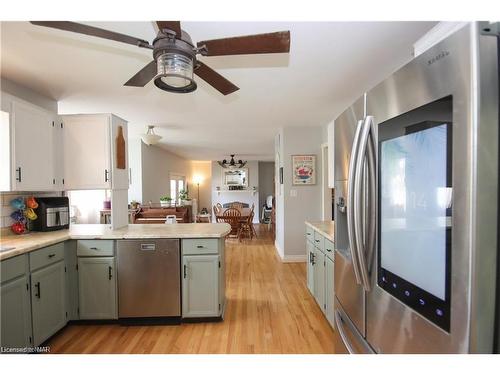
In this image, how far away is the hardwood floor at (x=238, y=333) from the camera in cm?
196

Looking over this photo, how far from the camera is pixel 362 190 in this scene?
92cm

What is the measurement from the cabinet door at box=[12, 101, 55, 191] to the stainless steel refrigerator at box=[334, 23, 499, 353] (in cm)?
263

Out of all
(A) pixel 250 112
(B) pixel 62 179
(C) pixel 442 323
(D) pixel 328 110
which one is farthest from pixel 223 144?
(C) pixel 442 323

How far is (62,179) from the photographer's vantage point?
99.5 inches

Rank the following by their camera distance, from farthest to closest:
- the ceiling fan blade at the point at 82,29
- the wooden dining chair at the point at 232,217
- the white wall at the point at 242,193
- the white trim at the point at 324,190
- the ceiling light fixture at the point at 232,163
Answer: the white wall at the point at 242,193, the ceiling light fixture at the point at 232,163, the wooden dining chair at the point at 232,217, the white trim at the point at 324,190, the ceiling fan blade at the point at 82,29

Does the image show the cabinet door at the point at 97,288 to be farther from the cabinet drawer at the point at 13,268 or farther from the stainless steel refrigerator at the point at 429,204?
the stainless steel refrigerator at the point at 429,204

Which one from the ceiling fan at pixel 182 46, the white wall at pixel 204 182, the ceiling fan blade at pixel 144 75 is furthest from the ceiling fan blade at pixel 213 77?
the white wall at pixel 204 182

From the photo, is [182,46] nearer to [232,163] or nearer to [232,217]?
[232,217]

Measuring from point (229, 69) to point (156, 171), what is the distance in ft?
15.9

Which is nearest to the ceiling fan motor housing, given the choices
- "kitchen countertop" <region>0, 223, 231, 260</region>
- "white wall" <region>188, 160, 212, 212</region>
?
"kitchen countertop" <region>0, 223, 231, 260</region>

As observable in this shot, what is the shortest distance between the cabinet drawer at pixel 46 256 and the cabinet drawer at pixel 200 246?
1054 millimetres

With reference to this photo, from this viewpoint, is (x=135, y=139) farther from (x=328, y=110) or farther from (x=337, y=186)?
(x=337, y=186)

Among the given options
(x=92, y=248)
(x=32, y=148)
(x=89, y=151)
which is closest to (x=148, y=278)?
(x=92, y=248)
